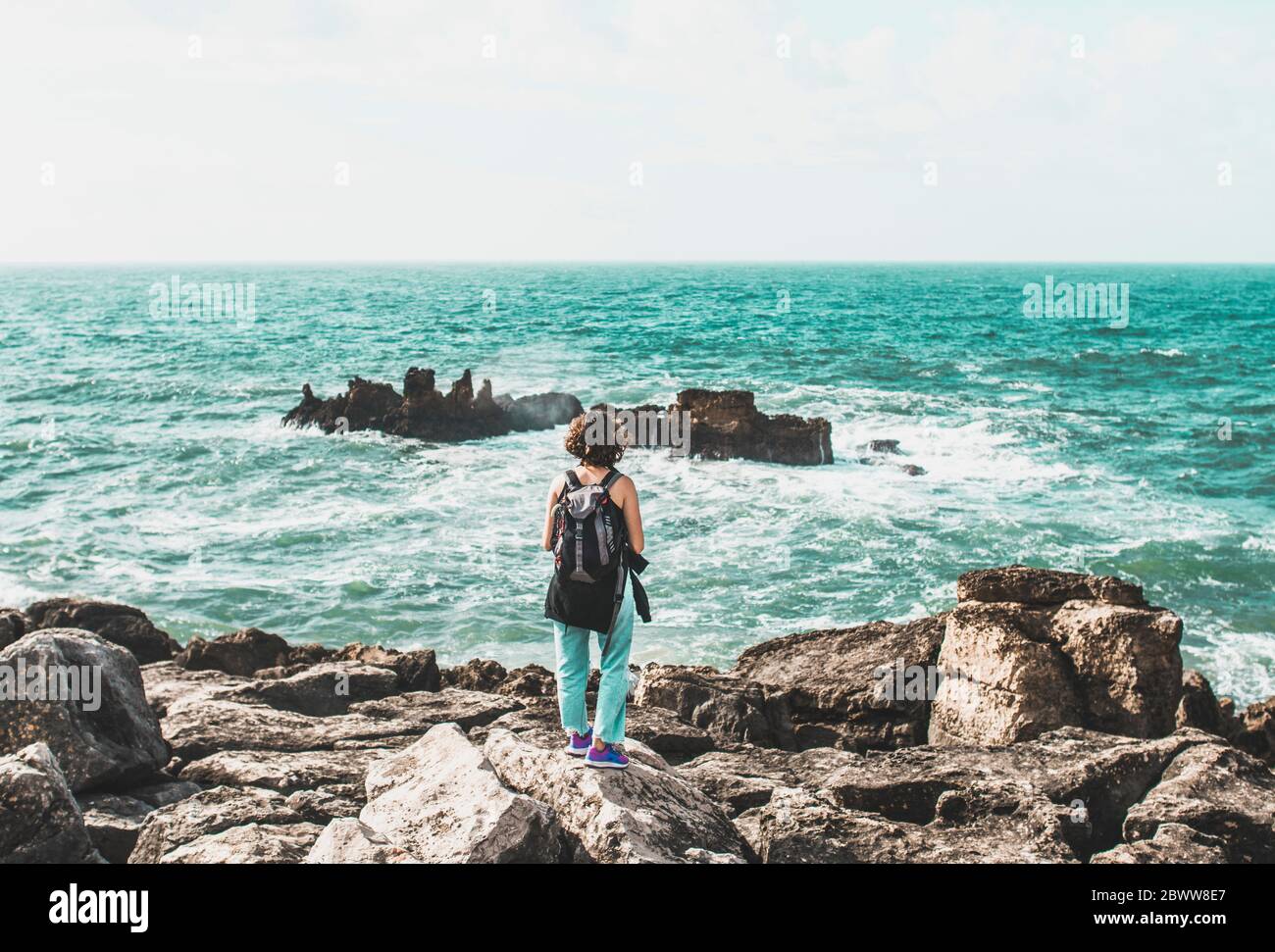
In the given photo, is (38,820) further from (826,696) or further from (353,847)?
(826,696)

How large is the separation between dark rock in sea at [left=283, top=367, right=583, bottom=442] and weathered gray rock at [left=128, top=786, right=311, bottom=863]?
26.9 meters

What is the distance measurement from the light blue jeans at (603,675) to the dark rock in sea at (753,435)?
23.2 meters

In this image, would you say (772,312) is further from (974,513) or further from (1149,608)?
(1149,608)

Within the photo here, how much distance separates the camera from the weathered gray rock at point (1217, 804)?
6133 mm

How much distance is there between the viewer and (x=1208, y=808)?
6.25m

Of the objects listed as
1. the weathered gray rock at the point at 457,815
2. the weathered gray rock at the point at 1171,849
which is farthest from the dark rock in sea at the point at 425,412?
the weathered gray rock at the point at 1171,849

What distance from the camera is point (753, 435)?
29.8 m

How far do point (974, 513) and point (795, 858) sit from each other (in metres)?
19.8

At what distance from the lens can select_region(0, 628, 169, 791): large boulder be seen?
6.85m

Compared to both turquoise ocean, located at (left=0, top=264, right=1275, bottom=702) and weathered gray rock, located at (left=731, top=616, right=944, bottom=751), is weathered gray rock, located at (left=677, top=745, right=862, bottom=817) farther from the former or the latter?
turquoise ocean, located at (left=0, top=264, right=1275, bottom=702)

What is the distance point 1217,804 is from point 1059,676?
2.04m
